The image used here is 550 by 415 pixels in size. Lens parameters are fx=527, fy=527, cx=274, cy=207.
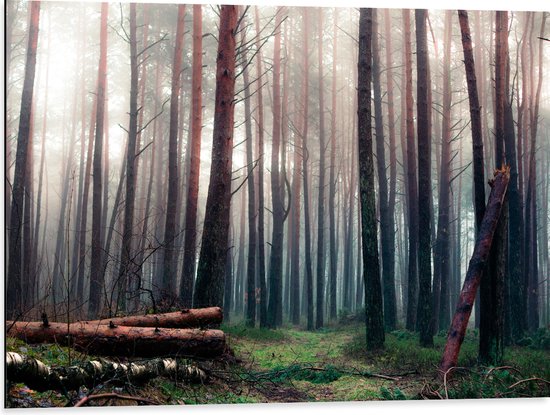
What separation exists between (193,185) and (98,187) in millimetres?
2722

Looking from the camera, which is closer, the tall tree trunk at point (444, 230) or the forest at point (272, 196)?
the forest at point (272, 196)

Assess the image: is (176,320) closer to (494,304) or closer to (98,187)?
(494,304)

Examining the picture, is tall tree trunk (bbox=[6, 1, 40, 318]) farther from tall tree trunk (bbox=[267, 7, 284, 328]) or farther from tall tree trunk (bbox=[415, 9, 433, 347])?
tall tree trunk (bbox=[415, 9, 433, 347])

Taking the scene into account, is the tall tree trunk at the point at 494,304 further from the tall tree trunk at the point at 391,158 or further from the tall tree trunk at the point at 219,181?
the tall tree trunk at the point at 391,158

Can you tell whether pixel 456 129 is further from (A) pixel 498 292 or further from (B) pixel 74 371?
(B) pixel 74 371

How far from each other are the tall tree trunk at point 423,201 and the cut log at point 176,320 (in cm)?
338

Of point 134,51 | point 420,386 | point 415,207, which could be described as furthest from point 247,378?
point 134,51

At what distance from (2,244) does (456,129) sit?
9.05 m

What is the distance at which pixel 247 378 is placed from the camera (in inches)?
214

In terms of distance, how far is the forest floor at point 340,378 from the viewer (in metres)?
4.89

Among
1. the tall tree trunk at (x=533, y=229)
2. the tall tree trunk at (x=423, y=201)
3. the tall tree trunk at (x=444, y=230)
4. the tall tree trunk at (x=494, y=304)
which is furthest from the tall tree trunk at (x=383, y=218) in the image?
the tall tree trunk at (x=494, y=304)

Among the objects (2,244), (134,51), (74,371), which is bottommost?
(74,371)

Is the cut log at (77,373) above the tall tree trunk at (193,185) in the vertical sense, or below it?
below

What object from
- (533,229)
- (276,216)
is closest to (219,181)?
(533,229)
